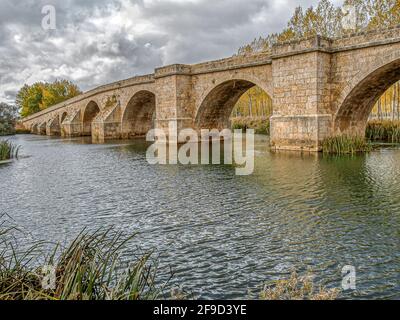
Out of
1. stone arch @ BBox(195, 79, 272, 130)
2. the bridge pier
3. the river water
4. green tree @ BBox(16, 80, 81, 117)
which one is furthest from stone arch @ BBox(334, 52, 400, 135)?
green tree @ BBox(16, 80, 81, 117)

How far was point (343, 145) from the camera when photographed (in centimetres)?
1664

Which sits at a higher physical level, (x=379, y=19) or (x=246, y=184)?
(x=379, y=19)

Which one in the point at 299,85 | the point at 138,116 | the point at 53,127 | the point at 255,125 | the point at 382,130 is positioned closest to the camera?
the point at 299,85

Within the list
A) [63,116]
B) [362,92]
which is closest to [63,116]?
[63,116]

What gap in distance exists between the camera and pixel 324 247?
5758 millimetres

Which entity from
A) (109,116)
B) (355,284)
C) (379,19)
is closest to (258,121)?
(109,116)

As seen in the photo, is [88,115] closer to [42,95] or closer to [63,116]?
[63,116]

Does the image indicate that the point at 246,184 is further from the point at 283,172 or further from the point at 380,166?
the point at 380,166

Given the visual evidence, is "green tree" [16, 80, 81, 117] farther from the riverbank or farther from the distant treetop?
the riverbank

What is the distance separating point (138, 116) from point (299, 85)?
20506mm

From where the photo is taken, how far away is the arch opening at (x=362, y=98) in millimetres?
15810

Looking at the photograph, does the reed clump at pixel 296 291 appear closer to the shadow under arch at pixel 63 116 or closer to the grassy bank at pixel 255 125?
the grassy bank at pixel 255 125

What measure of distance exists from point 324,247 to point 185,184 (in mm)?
5798
